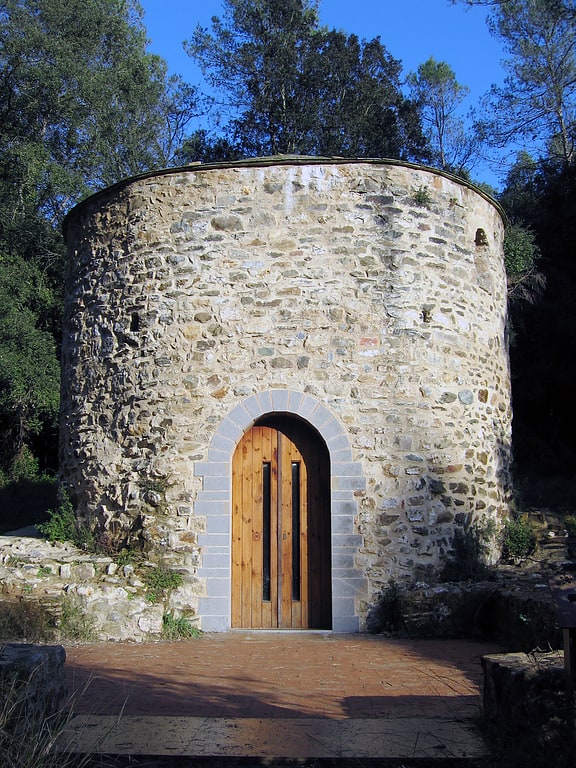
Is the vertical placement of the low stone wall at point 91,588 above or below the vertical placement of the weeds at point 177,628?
above

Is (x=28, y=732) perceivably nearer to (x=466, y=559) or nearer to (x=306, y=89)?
(x=466, y=559)

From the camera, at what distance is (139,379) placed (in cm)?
871

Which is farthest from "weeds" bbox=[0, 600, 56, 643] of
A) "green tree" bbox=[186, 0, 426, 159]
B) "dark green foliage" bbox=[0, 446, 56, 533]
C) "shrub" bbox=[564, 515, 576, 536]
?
"green tree" bbox=[186, 0, 426, 159]

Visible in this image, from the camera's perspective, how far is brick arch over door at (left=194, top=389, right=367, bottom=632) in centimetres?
798

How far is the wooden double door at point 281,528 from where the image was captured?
8258 millimetres

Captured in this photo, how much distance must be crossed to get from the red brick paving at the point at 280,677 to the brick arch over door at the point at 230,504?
0.33 m

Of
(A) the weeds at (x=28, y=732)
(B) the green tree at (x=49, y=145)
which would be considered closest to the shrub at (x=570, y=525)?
(A) the weeds at (x=28, y=732)

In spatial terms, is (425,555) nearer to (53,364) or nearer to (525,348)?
(525,348)

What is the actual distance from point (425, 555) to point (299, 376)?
236 centimetres

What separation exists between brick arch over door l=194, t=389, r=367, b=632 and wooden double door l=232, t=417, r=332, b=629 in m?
0.28

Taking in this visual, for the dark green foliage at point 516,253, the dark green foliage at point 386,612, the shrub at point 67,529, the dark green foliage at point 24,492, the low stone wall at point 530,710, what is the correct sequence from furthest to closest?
the dark green foliage at point 24,492 < the dark green foliage at point 516,253 < the shrub at point 67,529 < the dark green foliage at point 386,612 < the low stone wall at point 530,710

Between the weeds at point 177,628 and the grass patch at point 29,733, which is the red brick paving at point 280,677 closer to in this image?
the weeds at point 177,628

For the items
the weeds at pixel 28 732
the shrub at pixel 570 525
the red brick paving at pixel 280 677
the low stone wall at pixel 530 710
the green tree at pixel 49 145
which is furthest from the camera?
the green tree at pixel 49 145

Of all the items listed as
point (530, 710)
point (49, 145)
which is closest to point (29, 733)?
point (530, 710)
